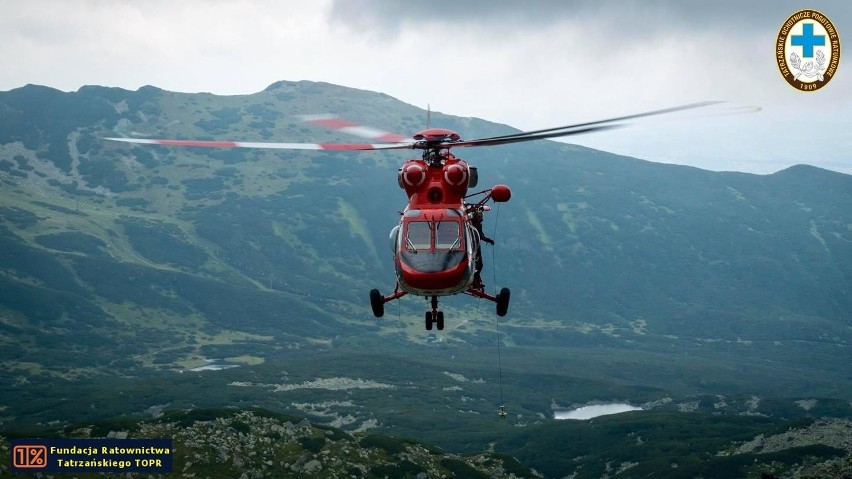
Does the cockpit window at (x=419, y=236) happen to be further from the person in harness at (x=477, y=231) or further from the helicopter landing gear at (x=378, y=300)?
the person in harness at (x=477, y=231)

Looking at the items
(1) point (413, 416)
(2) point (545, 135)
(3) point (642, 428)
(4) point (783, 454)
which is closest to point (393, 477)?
(4) point (783, 454)

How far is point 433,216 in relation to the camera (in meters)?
36.7

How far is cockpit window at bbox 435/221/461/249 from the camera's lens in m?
36.0

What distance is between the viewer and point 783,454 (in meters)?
90.0

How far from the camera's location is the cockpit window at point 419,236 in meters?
36.2

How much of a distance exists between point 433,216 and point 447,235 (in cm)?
105

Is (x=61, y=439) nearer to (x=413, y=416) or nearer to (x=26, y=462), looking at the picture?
(x=26, y=462)

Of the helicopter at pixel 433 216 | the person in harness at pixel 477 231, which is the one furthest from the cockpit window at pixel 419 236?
the person in harness at pixel 477 231

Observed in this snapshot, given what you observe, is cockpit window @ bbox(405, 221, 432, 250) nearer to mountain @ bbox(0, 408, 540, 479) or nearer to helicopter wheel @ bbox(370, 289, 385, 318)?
helicopter wheel @ bbox(370, 289, 385, 318)

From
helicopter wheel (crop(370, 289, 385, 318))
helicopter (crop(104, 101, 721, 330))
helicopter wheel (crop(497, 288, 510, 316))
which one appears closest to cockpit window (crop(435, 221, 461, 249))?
helicopter (crop(104, 101, 721, 330))

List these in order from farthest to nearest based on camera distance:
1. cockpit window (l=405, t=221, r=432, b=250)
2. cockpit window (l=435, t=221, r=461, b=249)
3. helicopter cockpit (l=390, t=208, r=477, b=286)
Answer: cockpit window (l=405, t=221, r=432, b=250) < cockpit window (l=435, t=221, r=461, b=249) < helicopter cockpit (l=390, t=208, r=477, b=286)

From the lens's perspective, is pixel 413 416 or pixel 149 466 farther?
pixel 413 416

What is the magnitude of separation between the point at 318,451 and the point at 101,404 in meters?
108

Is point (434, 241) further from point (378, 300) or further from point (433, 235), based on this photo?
point (378, 300)
